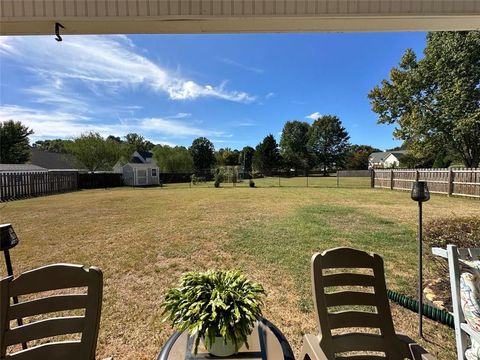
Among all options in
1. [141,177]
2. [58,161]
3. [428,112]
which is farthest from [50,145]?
[428,112]

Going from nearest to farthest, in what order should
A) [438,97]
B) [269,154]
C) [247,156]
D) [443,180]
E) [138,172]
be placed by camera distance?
[443,180], [438,97], [138,172], [269,154], [247,156]

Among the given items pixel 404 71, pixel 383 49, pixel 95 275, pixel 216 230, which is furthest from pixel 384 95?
pixel 95 275

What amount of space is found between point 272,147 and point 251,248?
2943 centimetres

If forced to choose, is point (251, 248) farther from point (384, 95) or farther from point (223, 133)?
point (223, 133)

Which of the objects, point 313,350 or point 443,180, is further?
point 443,180

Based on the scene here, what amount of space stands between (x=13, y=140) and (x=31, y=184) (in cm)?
359

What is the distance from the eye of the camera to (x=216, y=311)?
1.02 metres

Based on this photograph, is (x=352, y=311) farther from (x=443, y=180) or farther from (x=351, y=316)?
(x=443, y=180)

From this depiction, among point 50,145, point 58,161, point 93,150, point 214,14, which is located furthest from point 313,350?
point 50,145

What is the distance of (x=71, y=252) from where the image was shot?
4043 mm

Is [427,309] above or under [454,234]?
under

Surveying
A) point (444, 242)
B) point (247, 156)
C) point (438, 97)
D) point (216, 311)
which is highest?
point (438, 97)

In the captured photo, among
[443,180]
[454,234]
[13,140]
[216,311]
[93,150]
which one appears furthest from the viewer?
[93,150]

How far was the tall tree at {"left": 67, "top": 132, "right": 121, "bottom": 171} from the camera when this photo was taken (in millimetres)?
19609
